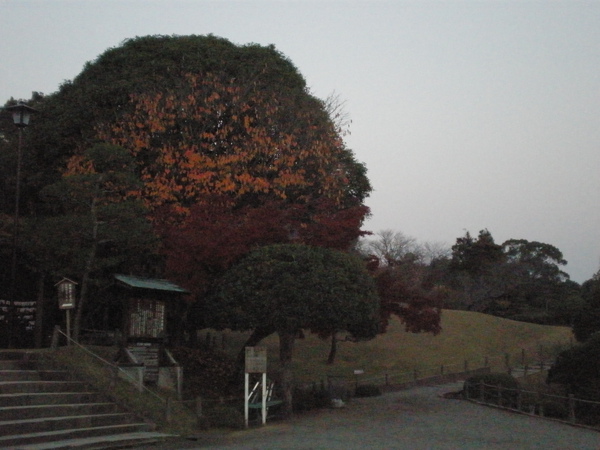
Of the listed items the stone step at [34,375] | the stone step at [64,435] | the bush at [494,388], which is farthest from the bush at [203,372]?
the bush at [494,388]

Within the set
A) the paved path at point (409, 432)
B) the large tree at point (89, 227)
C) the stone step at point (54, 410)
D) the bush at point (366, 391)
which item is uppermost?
the large tree at point (89, 227)

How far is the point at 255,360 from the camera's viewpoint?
58.6ft

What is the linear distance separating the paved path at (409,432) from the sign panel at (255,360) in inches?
59.2

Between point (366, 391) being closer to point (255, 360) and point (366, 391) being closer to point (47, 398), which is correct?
point (255, 360)

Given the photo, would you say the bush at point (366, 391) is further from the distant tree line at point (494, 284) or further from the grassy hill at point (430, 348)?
the distant tree line at point (494, 284)

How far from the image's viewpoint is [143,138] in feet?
83.5

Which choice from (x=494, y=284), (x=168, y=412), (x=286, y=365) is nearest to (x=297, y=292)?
(x=286, y=365)

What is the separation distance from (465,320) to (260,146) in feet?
96.9

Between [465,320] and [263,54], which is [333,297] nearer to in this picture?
[263,54]

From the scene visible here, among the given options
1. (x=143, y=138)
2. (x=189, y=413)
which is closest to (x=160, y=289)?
(x=189, y=413)

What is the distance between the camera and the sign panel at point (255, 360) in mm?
17703

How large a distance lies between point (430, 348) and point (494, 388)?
61.3 feet

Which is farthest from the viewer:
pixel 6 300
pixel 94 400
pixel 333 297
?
pixel 6 300

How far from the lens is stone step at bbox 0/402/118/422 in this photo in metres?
13.0
